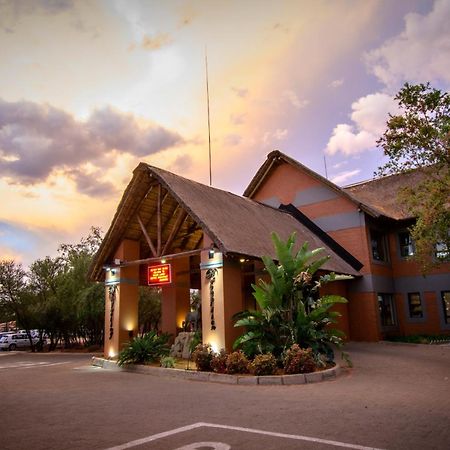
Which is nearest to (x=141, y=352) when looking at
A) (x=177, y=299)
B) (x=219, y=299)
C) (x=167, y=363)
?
(x=167, y=363)

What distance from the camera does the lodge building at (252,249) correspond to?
14.6 meters

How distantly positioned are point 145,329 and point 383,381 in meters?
38.5

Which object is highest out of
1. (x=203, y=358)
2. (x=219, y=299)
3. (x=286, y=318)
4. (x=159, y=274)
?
(x=159, y=274)

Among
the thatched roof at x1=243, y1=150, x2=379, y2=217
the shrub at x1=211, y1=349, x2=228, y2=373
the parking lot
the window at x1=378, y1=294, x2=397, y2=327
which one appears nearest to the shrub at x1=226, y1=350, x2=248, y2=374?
the shrub at x1=211, y1=349, x2=228, y2=373

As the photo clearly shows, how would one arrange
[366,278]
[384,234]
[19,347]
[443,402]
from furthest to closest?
[19,347], [384,234], [366,278], [443,402]

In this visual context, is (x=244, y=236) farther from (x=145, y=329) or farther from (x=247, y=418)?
(x=145, y=329)

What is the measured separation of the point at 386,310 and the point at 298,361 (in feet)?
45.9

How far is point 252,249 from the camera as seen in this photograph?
1477cm

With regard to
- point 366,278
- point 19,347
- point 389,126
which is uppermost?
point 389,126

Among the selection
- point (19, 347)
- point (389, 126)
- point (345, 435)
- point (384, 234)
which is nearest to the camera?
point (345, 435)

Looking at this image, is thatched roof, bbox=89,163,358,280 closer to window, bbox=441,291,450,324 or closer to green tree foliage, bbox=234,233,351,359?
green tree foliage, bbox=234,233,351,359

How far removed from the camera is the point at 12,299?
33.5 m

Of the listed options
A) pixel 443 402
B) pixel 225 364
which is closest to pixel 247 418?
pixel 443 402

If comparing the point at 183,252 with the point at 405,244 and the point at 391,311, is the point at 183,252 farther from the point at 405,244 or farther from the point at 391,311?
the point at 405,244
